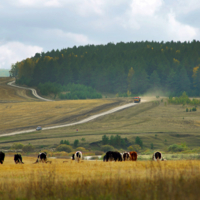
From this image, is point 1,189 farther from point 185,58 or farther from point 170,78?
point 185,58

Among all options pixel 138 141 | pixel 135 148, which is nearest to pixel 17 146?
pixel 135 148

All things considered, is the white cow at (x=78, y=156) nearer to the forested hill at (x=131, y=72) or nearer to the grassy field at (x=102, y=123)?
the grassy field at (x=102, y=123)

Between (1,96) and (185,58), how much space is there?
103777 millimetres

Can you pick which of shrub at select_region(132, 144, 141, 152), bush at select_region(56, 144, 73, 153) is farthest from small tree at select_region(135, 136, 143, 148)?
bush at select_region(56, 144, 73, 153)

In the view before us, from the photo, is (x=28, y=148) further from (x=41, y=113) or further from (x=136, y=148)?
(x=41, y=113)

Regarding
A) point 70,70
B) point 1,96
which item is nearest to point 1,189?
point 1,96

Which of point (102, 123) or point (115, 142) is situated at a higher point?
point (102, 123)

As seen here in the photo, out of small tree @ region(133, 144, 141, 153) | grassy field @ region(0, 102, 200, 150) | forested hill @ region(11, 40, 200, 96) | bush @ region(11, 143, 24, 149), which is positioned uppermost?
forested hill @ region(11, 40, 200, 96)

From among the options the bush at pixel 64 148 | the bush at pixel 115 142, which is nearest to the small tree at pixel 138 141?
the bush at pixel 115 142

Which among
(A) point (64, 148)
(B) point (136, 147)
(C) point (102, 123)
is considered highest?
(C) point (102, 123)

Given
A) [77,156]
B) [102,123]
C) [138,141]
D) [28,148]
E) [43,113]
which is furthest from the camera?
[43,113]

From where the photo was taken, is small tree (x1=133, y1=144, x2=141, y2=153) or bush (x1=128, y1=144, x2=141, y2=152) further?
small tree (x1=133, y1=144, x2=141, y2=153)

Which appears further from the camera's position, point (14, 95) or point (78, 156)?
point (14, 95)

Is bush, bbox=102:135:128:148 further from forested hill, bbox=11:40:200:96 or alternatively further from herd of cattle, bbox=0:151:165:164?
forested hill, bbox=11:40:200:96
